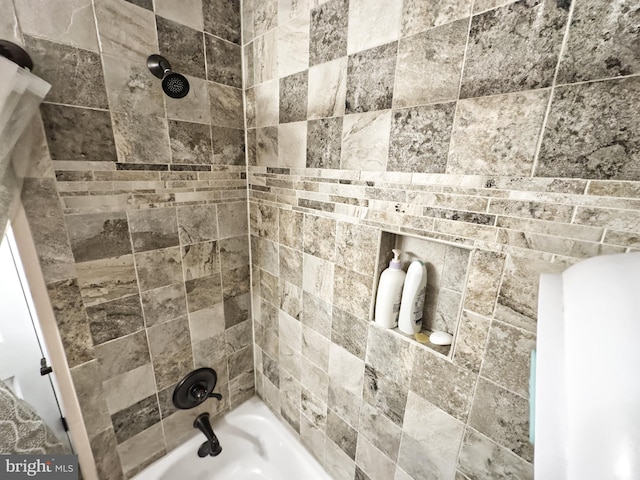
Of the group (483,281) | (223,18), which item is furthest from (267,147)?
(483,281)

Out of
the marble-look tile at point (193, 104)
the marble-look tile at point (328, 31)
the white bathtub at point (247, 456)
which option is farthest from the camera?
the white bathtub at point (247, 456)

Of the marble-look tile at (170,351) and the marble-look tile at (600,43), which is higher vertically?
the marble-look tile at (600,43)

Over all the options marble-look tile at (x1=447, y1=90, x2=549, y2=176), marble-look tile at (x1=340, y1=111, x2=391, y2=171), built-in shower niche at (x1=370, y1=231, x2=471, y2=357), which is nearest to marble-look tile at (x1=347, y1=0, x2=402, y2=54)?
marble-look tile at (x1=340, y1=111, x2=391, y2=171)

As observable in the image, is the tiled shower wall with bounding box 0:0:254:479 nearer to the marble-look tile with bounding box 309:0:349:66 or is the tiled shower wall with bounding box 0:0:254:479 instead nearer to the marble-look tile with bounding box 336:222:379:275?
the marble-look tile with bounding box 309:0:349:66

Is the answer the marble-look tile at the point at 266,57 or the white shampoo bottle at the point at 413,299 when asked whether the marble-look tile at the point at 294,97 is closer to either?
the marble-look tile at the point at 266,57

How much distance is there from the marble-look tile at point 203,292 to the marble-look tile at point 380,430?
0.80m

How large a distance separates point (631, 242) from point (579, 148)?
0.62 feet

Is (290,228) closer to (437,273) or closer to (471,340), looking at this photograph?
(437,273)

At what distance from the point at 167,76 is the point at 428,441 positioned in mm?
1442

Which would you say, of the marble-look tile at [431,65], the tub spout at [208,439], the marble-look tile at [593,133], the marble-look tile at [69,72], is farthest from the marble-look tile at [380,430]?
the marble-look tile at [69,72]

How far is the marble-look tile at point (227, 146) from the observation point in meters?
1.13

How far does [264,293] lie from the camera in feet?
4.34

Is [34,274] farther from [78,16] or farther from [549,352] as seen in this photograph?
[549,352]

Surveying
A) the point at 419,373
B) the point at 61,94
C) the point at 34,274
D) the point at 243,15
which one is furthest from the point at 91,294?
the point at 243,15
